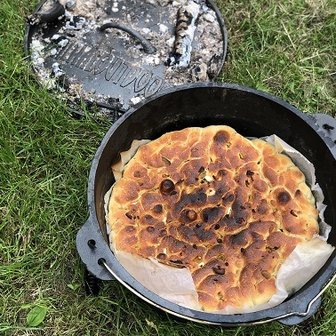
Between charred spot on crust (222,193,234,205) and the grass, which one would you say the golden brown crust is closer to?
charred spot on crust (222,193,234,205)

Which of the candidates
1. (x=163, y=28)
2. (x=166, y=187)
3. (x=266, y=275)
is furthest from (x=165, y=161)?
(x=163, y=28)

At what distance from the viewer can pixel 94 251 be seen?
2.13 metres

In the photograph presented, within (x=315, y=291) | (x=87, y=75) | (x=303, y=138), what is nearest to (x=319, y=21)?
(x=303, y=138)

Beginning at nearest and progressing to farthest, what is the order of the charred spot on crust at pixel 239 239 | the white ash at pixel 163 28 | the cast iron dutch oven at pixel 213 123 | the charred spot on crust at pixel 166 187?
the cast iron dutch oven at pixel 213 123 → the charred spot on crust at pixel 239 239 → the charred spot on crust at pixel 166 187 → the white ash at pixel 163 28

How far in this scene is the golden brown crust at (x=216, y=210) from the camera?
233 cm

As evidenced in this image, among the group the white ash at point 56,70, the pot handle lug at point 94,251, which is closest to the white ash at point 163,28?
the white ash at point 56,70

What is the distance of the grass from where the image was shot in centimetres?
256

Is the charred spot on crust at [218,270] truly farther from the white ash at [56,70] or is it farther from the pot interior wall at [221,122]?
the white ash at [56,70]

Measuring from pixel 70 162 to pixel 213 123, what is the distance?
728 millimetres

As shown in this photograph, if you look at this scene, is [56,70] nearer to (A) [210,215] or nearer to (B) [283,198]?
(A) [210,215]

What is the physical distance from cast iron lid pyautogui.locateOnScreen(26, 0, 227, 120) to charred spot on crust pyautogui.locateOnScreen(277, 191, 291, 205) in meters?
0.86

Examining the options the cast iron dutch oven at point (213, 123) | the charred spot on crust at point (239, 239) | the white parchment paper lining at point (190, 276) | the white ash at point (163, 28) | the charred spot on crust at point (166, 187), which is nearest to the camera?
the cast iron dutch oven at point (213, 123)

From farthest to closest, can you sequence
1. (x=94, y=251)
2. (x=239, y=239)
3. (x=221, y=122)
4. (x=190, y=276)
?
(x=221, y=122) < (x=239, y=239) < (x=190, y=276) < (x=94, y=251)

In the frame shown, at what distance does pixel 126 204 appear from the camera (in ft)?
8.14
